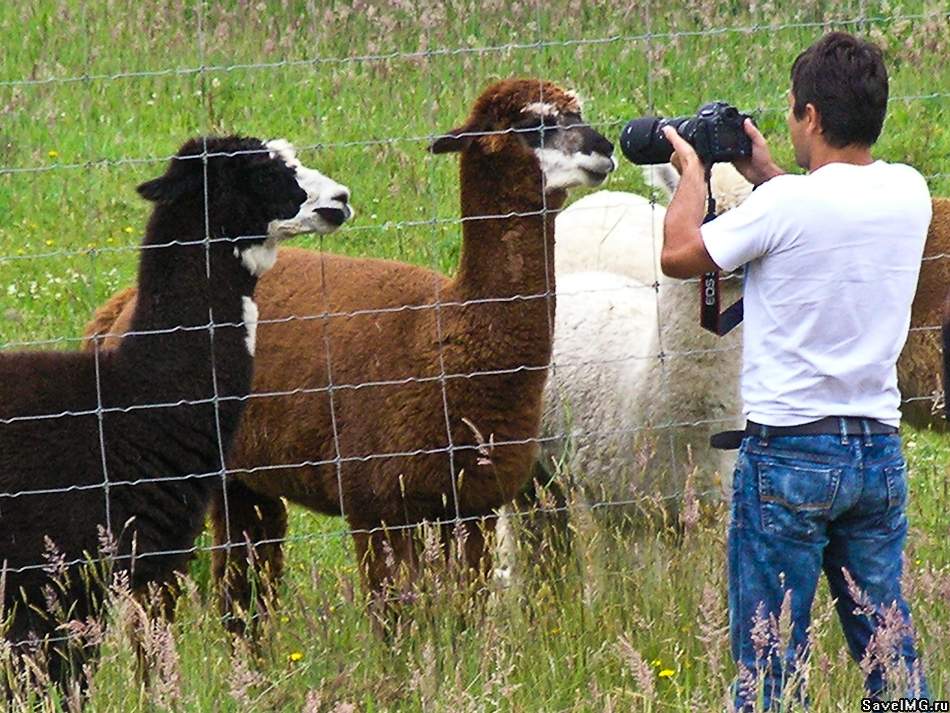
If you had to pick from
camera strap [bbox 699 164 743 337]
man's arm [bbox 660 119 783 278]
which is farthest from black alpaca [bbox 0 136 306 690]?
man's arm [bbox 660 119 783 278]

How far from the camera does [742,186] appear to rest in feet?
18.3

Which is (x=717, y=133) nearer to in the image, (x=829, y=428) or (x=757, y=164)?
(x=757, y=164)

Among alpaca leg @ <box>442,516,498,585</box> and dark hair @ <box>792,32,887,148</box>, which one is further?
alpaca leg @ <box>442,516,498,585</box>

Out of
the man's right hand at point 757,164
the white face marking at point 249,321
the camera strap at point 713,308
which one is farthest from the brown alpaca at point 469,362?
the man's right hand at point 757,164

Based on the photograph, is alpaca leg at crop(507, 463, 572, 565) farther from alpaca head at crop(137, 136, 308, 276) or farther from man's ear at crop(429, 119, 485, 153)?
alpaca head at crop(137, 136, 308, 276)

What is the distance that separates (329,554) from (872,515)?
2993 mm

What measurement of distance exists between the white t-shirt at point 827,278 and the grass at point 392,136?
91 cm

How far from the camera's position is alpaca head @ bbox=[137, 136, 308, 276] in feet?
15.0

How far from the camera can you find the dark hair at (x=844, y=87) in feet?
11.5

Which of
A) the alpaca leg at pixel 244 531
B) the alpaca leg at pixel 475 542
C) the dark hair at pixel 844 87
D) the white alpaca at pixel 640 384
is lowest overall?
the alpaca leg at pixel 244 531

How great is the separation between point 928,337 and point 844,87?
286 cm

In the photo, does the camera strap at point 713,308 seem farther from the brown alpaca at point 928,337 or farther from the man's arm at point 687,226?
the brown alpaca at point 928,337

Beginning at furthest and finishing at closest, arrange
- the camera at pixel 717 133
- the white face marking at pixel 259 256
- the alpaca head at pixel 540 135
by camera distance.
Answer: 1. the alpaca head at pixel 540 135
2. the white face marking at pixel 259 256
3. the camera at pixel 717 133

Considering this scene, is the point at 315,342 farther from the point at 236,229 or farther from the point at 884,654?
the point at 884,654
